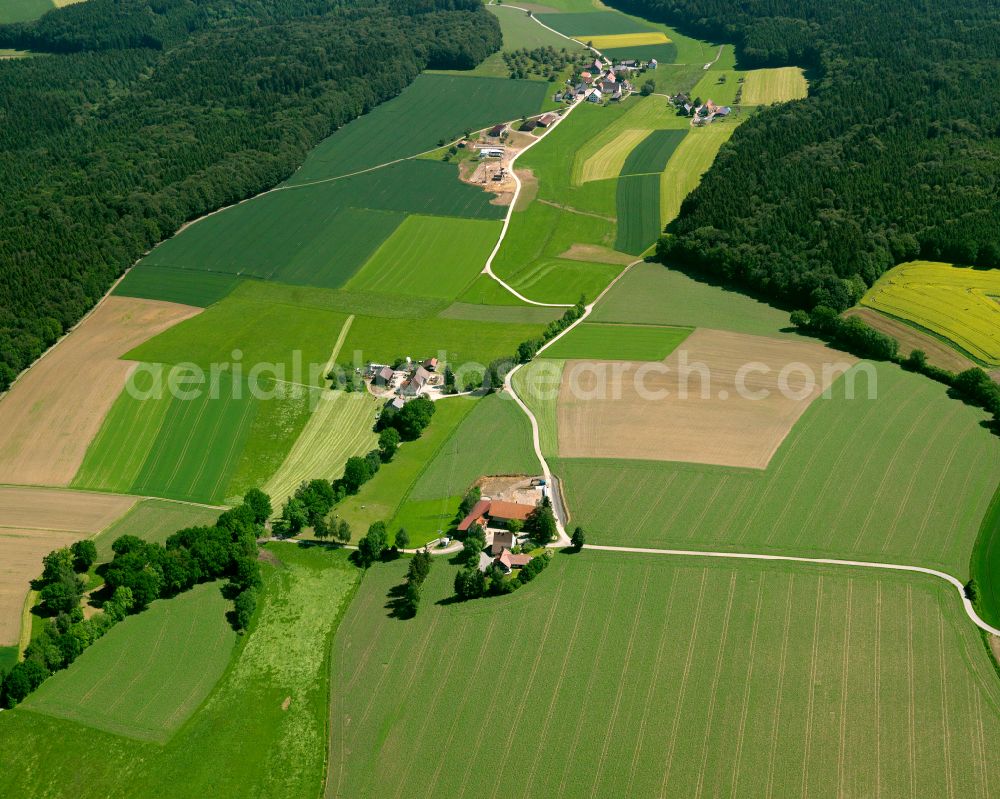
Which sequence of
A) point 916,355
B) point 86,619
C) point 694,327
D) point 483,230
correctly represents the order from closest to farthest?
point 86,619 < point 916,355 < point 694,327 < point 483,230

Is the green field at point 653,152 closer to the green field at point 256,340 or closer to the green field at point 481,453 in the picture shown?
the green field at point 256,340

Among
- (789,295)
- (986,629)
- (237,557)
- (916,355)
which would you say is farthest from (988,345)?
(237,557)

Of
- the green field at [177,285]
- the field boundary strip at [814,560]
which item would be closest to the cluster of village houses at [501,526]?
the field boundary strip at [814,560]

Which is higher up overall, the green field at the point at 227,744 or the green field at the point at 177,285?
the green field at the point at 177,285

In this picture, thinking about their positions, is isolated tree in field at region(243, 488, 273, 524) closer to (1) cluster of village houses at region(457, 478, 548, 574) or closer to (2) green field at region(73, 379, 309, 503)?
(2) green field at region(73, 379, 309, 503)

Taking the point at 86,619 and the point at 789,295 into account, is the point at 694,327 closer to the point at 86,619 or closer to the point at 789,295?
the point at 789,295

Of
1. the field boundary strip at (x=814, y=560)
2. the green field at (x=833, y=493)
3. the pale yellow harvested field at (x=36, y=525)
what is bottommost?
the field boundary strip at (x=814, y=560)
